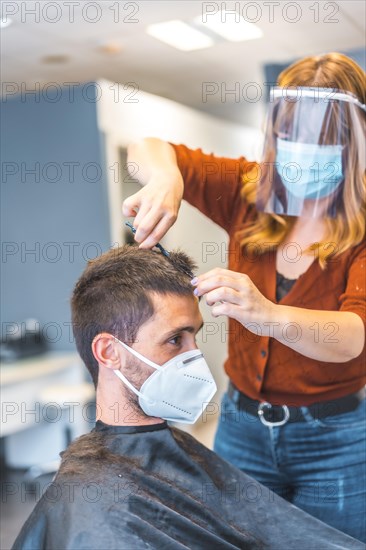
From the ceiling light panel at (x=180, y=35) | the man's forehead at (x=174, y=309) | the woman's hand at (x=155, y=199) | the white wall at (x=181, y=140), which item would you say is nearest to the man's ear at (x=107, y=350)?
the man's forehead at (x=174, y=309)

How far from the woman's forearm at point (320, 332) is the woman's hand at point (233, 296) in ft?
0.18

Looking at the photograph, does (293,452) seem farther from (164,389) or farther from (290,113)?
(290,113)

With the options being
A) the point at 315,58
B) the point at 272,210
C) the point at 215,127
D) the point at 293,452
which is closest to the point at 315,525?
the point at 293,452

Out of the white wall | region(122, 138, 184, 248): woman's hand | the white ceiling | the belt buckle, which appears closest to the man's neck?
the belt buckle

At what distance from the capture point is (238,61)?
508 cm

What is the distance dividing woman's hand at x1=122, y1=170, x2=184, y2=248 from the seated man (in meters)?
0.15

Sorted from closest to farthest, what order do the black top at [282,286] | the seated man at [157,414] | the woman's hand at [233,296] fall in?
the woman's hand at [233,296]
the seated man at [157,414]
the black top at [282,286]

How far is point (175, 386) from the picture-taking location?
1.60 m

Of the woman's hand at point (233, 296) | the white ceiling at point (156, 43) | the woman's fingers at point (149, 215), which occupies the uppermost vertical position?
the white ceiling at point (156, 43)

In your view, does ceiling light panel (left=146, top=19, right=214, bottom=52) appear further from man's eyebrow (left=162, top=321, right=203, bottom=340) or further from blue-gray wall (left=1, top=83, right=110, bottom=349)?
man's eyebrow (left=162, top=321, right=203, bottom=340)

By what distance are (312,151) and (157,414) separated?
29.3 inches

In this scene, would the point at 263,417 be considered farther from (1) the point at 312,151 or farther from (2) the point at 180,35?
(2) the point at 180,35

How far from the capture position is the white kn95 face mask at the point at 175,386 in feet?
5.22

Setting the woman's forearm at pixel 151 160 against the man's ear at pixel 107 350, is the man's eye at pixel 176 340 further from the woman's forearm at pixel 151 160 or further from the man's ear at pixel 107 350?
the woman's forearm at pixel 151 160
